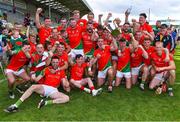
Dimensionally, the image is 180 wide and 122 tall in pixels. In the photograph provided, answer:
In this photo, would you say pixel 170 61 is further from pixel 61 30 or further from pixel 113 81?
pixel 61 30

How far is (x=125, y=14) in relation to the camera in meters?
9.77

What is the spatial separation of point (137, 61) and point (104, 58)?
3.07ft

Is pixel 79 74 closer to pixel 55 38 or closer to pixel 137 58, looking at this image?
pixel 55 38

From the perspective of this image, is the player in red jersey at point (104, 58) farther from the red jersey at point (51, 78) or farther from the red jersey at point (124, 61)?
the red jersey at point (51, 78)

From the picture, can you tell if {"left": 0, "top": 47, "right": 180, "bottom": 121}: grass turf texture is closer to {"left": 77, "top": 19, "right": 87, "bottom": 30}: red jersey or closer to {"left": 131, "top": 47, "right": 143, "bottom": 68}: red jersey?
{"left": 131, "top": 47, "right": 143, "bottom": 68}: red jersey

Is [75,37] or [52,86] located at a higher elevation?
[75,37]

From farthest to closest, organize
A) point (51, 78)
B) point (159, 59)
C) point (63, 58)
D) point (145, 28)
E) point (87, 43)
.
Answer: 1. point (145, 28)
2. point (87, 43)
3. point (63, 58)
4. point (159, 59)
5. point (51, 78)

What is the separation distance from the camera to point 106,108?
6.40 m

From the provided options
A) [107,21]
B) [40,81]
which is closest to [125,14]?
[107,21]

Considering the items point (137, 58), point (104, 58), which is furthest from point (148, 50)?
point (104, 58)

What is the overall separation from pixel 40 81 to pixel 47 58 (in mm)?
604

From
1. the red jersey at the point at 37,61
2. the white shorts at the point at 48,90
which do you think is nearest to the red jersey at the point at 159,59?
the white shorts at the point at 48,90

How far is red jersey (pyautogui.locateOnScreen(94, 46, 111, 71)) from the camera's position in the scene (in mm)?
7945

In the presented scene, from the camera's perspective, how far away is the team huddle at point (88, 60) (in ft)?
23.7
